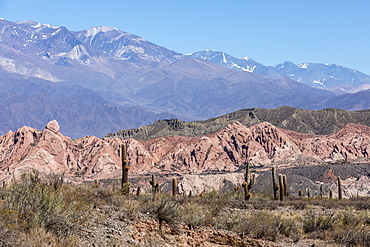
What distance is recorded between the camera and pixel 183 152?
377ft

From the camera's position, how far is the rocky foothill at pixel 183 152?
104m

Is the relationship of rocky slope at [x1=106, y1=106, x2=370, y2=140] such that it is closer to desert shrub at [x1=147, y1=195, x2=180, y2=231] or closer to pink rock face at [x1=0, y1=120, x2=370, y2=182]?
pink rock face at [x1=0, y1=120, x2=370, y2=182]

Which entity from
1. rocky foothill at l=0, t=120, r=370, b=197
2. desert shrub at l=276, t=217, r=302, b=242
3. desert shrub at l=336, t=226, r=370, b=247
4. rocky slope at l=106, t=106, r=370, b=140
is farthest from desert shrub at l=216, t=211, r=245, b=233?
rocky slope at l=106, t=106, r=370, b=140

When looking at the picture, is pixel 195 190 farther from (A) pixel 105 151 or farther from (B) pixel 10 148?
(B) pixel 10 148

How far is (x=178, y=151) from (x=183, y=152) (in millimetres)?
1468

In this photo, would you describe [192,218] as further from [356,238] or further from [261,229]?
[356,238]

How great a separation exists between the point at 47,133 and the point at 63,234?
102 m

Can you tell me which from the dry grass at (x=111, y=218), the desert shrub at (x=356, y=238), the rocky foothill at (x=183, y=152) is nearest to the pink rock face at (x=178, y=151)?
the rocky foothill at (x=183, y=152)

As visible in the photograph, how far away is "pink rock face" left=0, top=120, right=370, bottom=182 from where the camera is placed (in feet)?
343

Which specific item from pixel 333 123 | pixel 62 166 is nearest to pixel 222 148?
pixel 62 166

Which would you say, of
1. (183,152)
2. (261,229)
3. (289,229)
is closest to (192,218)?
(261,229)

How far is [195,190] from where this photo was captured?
7544 centimetres

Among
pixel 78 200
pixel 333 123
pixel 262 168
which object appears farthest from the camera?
pixel 333 123

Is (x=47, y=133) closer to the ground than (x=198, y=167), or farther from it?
farther from it
